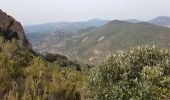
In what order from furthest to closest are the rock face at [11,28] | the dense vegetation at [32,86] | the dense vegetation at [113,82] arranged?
the rock face at [11,28] → the dense vegetation at [32,86] → the dense vegetation at [113,82]

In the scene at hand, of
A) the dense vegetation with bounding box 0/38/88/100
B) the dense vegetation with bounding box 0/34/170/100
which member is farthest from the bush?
the dense vegetation with bounding box 0/38/88/100

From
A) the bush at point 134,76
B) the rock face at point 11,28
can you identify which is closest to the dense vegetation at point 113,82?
the bush at point 134,76

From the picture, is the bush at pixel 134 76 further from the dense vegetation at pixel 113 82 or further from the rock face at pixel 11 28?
the rock face at pixel 11 28

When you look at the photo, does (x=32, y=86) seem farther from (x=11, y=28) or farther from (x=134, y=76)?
(x=11, y=28)

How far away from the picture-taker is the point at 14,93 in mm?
28500

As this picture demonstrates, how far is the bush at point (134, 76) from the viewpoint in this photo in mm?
25375

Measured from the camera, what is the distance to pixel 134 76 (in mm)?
28938

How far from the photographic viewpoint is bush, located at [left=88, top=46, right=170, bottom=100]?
83.3 ft

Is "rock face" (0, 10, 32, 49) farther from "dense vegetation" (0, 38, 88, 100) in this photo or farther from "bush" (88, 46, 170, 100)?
"bush" (88, 46, 170, 100)

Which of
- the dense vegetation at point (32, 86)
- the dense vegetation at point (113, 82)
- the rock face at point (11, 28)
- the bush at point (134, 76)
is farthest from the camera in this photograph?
the rock face at point (11, 28)

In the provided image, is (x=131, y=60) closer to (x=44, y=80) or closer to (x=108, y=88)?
(x=108, y=88)

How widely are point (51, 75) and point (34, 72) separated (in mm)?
2872

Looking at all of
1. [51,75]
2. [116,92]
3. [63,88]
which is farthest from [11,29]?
[116,92]

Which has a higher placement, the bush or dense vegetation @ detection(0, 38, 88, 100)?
the bush
